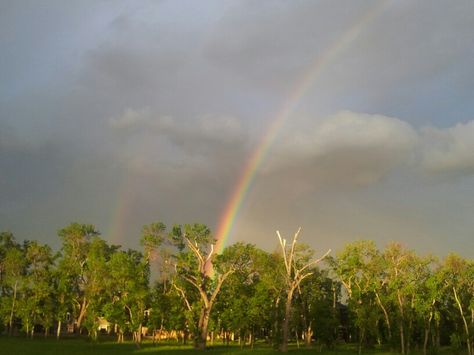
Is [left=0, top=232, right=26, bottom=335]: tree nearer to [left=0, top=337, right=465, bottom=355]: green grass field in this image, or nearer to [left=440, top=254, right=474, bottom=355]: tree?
[left=0, top=337, right=465, bottom=355]: green grass field

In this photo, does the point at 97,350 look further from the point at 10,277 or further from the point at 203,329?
the point at 10,277

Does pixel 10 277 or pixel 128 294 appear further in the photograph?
pixel 10 277

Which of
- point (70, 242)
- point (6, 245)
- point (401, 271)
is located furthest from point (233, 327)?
point (6, 245)

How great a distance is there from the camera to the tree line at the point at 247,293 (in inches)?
2153

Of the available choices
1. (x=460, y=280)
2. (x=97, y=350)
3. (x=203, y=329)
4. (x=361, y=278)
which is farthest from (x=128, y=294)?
(x=460, y=280)

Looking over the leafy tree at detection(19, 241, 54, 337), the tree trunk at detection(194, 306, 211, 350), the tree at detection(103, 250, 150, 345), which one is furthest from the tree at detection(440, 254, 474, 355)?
the leafy tree at detection(19, 241, 54, 337)

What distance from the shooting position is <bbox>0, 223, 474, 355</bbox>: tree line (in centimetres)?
5469

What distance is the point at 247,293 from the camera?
63.6 m

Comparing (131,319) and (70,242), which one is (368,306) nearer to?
(131,319)

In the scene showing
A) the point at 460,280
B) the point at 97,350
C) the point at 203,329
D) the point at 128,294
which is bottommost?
the point at 97,350

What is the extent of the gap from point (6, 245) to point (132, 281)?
2794cm

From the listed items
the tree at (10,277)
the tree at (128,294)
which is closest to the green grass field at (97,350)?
the tree at (128,294)

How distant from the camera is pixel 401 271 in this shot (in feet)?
192

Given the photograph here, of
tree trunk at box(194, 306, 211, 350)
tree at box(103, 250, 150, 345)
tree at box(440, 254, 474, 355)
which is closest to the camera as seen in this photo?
tree trunk at box(194, 306, 211, 350)
